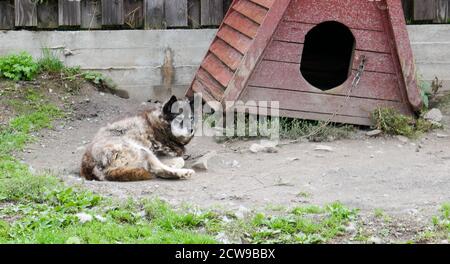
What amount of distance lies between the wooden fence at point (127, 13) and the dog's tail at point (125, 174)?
3268 mm

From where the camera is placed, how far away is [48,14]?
9.63m

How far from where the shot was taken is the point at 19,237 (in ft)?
16.9

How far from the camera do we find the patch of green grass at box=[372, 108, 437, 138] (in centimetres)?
812

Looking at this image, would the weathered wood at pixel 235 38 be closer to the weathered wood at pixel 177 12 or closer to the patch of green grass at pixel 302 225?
the weathered wood at pixel 177 12

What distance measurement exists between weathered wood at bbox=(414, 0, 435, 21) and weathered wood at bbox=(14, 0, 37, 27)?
14.9 feet

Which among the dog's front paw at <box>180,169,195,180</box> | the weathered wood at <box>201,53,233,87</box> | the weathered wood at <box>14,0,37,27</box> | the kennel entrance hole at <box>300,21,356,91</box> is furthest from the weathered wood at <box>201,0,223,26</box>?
the dog's front paw at <box>180,169,195,180</box>

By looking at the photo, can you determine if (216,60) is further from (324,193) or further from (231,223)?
(231,223)

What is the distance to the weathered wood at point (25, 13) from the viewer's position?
9461mm

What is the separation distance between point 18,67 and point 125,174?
315 cm

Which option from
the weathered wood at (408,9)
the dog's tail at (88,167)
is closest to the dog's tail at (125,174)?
the dog's tail at (88,167)

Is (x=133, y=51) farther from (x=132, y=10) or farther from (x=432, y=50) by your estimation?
(x=432, y=50)

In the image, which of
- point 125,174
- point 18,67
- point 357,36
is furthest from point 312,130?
point 18,67

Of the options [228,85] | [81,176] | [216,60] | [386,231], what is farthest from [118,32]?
[386,231]

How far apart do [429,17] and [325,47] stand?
4.23 ft
